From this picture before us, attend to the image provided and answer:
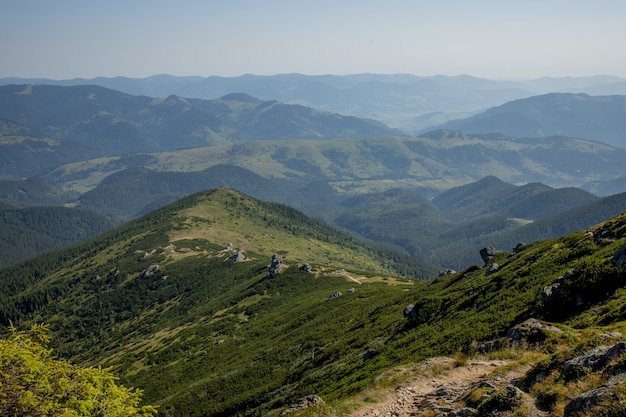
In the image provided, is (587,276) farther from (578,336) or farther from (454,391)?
(454,391)

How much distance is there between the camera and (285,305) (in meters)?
165

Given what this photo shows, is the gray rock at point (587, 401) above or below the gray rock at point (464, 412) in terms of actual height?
above

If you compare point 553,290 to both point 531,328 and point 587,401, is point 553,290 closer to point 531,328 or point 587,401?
point 531,328

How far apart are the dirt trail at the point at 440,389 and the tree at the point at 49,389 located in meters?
17.4

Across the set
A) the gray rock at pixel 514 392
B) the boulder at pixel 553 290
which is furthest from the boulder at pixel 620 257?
the gray rock at pixel 514 392

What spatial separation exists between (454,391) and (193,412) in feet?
253

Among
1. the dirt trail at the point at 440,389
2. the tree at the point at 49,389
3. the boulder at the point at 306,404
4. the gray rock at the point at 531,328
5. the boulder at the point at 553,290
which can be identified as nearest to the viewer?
the dirt trail at the point at 440,389

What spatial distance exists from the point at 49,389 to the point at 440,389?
89.0 feet

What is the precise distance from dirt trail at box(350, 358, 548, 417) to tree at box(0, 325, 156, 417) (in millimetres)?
17423

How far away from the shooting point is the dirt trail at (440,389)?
26609 mm

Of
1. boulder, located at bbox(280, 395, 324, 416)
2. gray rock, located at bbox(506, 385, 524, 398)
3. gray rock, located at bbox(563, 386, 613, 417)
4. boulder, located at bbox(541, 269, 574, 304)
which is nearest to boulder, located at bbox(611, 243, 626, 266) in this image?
boulder, located at bbox(541, 269, 574, 304)

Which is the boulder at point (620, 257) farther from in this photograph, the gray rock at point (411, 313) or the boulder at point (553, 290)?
the gray rock at point (411, 313)

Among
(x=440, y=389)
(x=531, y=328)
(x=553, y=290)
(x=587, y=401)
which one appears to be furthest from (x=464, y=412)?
(x=553, y=290)

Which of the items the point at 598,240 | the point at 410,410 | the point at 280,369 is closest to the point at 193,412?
the point at 280,369
